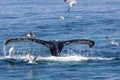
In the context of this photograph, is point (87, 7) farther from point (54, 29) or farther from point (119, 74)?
point (119, 74)

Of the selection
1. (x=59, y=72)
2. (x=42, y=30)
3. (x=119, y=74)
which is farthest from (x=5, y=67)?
(x=42, y=30)

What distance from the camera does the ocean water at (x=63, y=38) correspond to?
4697cm

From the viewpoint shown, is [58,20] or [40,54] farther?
[58,20]

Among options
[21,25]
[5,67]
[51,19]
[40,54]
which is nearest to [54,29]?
[21,25]

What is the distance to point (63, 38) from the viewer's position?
2677 inches

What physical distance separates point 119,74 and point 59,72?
4280mm

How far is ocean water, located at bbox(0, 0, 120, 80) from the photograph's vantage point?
46969 mm

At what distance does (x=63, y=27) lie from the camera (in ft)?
258

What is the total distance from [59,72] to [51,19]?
42.4m

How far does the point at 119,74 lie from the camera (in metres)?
46.4

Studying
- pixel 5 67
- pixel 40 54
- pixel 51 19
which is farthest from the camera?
pixel 51 19

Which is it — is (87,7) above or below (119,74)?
above

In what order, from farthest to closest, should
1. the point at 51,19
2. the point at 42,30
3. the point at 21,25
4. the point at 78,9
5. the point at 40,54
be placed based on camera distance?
the point at 78,9
the point at 51,19
the point at 21,25
the point at 42,30
the point at 40,54

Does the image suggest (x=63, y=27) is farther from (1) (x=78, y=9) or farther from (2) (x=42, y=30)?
(1) (x=78, y=9)
